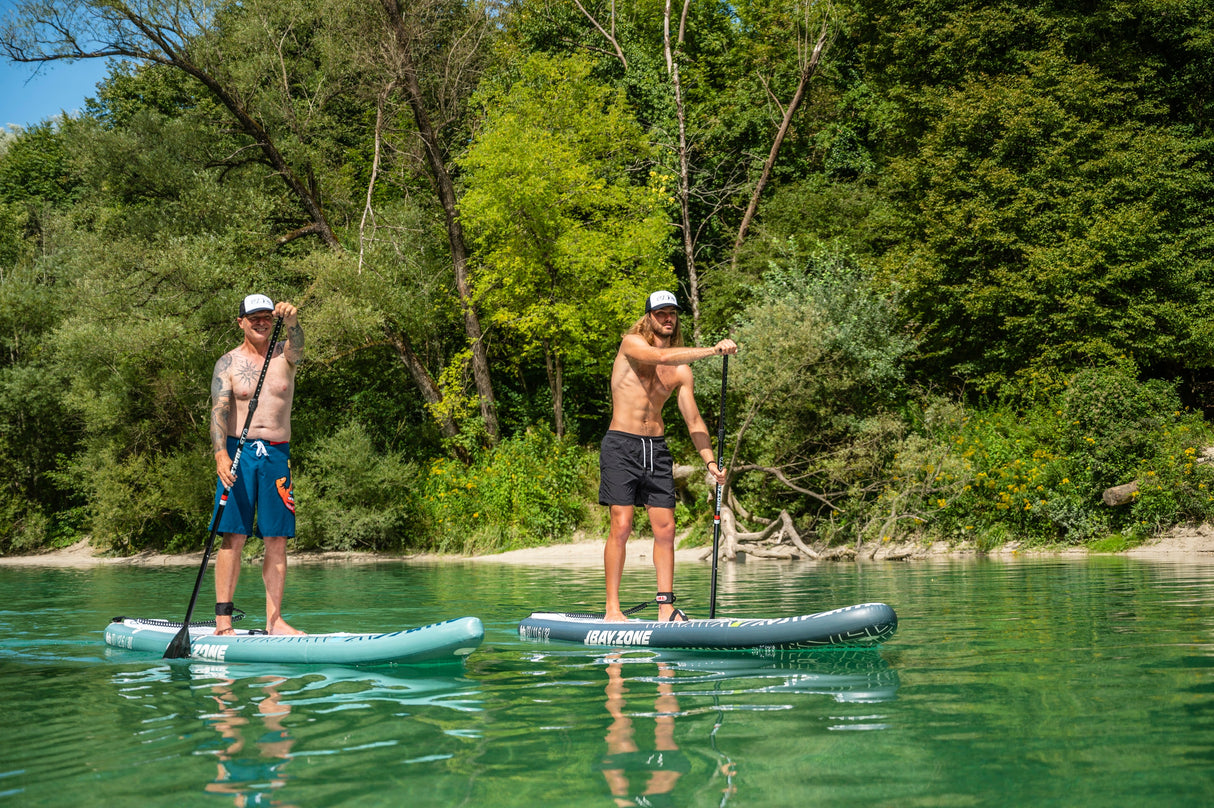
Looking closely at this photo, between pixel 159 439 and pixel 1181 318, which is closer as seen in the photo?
pixel 1181 318

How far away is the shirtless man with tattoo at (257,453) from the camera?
6.98 metres

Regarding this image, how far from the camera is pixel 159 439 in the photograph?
2850 centimetres

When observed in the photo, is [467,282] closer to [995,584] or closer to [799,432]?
[799,432]

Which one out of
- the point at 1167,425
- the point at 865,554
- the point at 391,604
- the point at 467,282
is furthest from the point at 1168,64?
the point at 391,604

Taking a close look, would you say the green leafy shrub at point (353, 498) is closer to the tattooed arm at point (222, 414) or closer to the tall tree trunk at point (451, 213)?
the tall tree trunk at point (451, 213)

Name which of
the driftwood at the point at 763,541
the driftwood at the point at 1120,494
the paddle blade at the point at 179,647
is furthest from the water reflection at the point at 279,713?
the driftwood at the point at 1120,494

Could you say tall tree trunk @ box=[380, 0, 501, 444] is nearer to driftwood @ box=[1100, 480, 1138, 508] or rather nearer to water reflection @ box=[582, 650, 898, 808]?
driftwood @ box=[1100, 480, 1138, 508]

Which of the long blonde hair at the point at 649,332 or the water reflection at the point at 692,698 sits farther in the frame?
the long blonde hair at the point at 649,332

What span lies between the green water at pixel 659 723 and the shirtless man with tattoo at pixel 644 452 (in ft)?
2.39

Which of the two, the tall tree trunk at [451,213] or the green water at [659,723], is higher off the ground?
the tall tree trunk at [451,213]

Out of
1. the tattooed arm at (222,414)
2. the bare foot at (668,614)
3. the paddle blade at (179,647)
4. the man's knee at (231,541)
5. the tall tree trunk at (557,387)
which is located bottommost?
the paddle blade at (179,647)

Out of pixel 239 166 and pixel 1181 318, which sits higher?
pixel 239 166

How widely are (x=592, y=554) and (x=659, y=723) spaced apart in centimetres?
1715

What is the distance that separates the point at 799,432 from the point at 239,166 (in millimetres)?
17241
